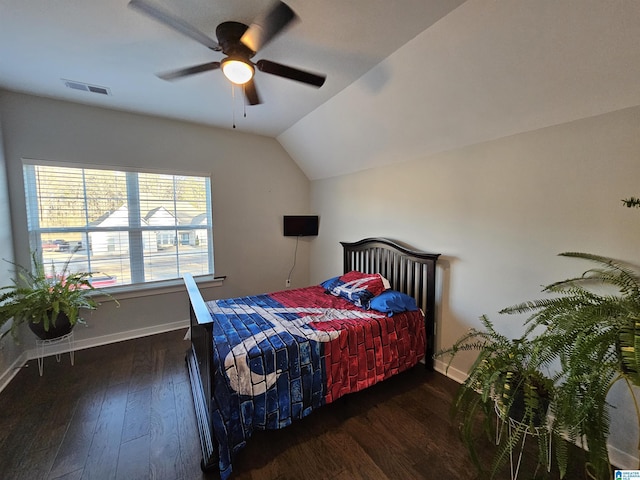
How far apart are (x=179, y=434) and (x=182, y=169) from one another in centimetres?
286

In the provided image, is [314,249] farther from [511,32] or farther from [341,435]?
[511,32]

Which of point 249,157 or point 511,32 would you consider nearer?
point 511,32

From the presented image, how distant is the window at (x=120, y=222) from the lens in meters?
2.87

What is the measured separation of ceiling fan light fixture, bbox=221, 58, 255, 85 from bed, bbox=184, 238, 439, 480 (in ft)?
4.92

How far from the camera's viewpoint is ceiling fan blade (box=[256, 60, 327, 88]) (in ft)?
5.49

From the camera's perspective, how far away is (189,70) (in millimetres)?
1775

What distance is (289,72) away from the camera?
68.7 inches

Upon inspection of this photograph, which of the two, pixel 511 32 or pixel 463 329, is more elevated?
pixel 511 32

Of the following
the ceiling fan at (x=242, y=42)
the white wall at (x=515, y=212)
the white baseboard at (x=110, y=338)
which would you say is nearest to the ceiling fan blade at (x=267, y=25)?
the ceiling fan at (x=242, y=42)

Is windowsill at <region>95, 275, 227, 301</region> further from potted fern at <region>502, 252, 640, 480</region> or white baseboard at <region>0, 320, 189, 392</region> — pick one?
potted fern at <region>502, 252, 640, 480</region>

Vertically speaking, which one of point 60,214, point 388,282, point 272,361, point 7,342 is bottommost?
point 7,342

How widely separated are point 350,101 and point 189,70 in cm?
148

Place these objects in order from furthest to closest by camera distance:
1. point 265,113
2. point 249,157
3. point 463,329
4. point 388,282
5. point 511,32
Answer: point 249,157
point 265,113
point 388,282
point 463,329
point 511,32

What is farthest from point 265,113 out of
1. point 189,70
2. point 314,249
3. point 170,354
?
point 170,354
